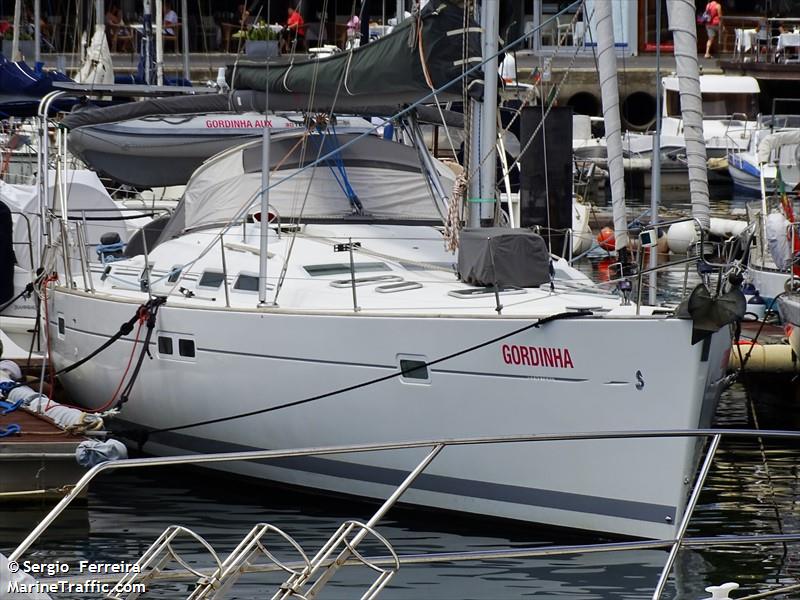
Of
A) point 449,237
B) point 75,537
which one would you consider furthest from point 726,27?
point 75,537

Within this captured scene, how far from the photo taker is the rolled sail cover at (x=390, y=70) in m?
9.62

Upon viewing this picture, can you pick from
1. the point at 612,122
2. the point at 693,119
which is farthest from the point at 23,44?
the point at 693,119

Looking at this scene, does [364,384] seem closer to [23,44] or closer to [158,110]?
[158,110]

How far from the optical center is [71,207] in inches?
585

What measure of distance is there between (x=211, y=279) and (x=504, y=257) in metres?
2.31

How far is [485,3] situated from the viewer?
9508 millimetres

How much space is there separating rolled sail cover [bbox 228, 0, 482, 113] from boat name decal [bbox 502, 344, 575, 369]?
201cm

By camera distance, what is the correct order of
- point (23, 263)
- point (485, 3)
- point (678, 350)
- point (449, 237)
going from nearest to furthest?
point (678, 350)
point (485, 3)
point (449, 237)
point (23, 263)

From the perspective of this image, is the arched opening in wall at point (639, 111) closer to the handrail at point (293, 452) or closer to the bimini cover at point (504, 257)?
the bimini cover at point (504, 257)

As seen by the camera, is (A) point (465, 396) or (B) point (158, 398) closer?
(A) point (465, 396)

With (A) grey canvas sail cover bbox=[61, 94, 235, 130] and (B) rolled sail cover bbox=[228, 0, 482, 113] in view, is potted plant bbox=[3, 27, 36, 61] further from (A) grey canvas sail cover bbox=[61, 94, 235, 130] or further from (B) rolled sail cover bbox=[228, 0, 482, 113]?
(B) rolled sail cover bbox=[228, 0, 482, 113]

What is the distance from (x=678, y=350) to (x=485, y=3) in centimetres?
295

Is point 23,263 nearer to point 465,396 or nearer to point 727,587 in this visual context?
point 465,396

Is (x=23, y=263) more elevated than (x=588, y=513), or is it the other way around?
(x=23, y=263)
